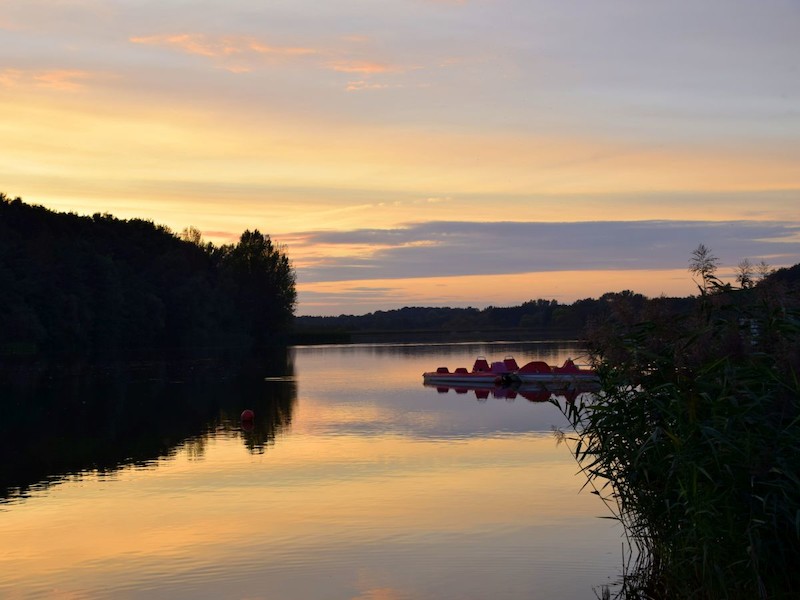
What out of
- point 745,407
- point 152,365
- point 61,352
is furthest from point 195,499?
point 61,352

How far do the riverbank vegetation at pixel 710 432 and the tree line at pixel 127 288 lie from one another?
98666 mm

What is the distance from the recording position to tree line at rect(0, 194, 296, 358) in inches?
4392

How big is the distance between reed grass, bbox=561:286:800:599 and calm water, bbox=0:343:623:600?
2.27m

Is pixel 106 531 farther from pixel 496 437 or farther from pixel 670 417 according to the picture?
pixel 496 437

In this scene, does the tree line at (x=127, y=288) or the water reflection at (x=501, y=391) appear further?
the tree line at (x=127, y=288)

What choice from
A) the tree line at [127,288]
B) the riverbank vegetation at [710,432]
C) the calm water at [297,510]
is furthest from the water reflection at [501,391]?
the tree line at [127,288]

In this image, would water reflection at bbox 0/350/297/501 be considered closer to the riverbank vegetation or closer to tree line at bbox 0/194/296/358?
the riverbank vegetation

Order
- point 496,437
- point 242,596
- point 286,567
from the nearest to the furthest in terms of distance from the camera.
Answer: point 242,596
point 286,567
point 496,437

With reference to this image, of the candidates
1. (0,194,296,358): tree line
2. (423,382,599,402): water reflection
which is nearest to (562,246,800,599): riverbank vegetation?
(423,382,599,402): water reflection

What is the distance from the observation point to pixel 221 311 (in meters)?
149

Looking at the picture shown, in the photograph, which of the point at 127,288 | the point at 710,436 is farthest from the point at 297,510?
the point at 127,288

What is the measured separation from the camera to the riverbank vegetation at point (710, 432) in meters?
12.4

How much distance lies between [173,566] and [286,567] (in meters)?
1.99

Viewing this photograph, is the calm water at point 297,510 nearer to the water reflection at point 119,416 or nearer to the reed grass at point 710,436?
the water reflection at point 119,416
